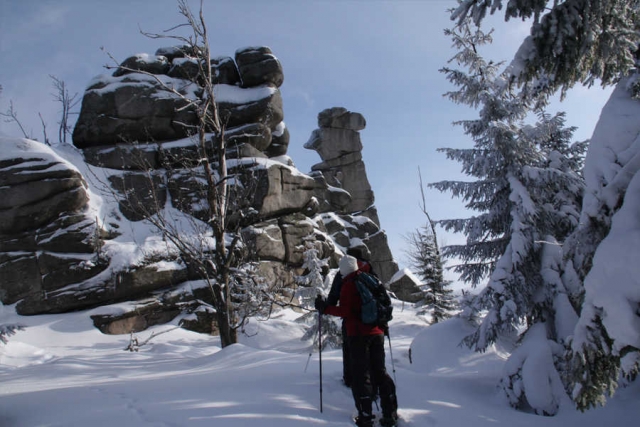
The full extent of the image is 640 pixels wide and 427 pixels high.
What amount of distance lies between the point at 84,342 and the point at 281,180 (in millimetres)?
12648

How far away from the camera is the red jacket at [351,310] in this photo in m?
4.36

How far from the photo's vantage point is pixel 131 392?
16.0 feet

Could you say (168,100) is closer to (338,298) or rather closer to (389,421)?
(338,298)

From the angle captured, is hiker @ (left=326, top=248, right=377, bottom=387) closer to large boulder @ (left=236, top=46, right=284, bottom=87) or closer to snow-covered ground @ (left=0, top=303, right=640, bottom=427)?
snow-covered ground @ (left=0, top=303, right=640, bottom=427)

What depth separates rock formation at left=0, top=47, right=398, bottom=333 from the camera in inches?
619

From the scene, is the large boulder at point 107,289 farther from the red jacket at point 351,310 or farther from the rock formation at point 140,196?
the red jacket at point 351,310

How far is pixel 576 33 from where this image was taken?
161 inches

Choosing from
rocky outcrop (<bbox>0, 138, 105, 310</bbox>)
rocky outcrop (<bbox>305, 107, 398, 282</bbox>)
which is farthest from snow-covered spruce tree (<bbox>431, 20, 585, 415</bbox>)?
rocky outcrop (<bbox>305, 107, 398, 282</bbox>)

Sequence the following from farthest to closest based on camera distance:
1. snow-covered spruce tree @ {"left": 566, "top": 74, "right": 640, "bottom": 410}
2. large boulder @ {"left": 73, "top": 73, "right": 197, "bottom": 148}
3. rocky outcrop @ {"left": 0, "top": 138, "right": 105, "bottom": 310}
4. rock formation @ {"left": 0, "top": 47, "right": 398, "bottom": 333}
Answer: large boulder @ {"left": 73, "top": 73, "right": 197, "bottom": 148} → rock formation @ {"left": 0, "top": 47, "right": 398, "bottom": 333} → rocky outcrop @ {"left": 0, "top": 138, "right": 105, "bottom": 310} → snow-covered spruce tree @ {"left": 566, "top": 74, "right": 640, "bottom": 410}

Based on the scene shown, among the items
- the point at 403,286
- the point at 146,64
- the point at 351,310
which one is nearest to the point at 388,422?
the point at 351,310

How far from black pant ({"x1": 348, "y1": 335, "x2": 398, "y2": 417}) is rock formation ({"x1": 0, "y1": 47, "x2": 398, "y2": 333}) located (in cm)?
701

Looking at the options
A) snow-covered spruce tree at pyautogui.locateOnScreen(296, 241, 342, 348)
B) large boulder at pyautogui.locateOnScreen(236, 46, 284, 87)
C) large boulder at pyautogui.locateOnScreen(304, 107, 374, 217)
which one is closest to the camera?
snow-covered spruce tree at pyautogui.locateOnScreen(296, 241, 342, 348)

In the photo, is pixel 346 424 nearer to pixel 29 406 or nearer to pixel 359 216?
pixel 29 406

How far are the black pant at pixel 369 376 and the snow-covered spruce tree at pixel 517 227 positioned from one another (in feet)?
9.86
